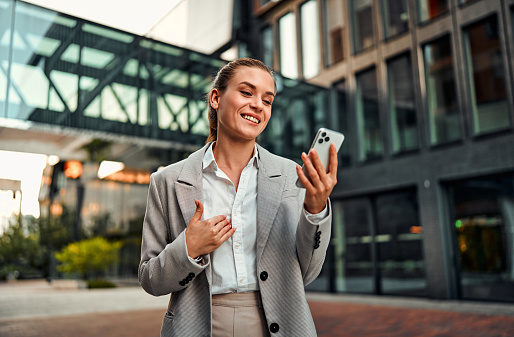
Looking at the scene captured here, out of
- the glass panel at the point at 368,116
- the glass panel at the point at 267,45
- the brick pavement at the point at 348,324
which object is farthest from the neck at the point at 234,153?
the glass panel at the point at 267,45

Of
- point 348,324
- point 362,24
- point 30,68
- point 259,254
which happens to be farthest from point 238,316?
point 362,24

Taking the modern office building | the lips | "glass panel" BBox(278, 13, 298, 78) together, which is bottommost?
the lips

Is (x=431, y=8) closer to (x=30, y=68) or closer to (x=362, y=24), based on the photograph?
(x=362, y=24)

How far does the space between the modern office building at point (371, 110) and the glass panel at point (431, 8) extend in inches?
1.9

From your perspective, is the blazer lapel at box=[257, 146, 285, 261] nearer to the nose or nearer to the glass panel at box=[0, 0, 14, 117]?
the nose

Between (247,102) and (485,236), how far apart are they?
11416 mm

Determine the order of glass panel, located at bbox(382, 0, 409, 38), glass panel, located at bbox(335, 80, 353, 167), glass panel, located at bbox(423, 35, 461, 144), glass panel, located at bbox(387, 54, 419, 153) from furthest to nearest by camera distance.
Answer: glass panel, located at bbox(335, 80, 353, 167)
glass panel, located at bbox(382, 0, 409, 38)
glass panel, located at bbox(387, 54, 419, 153)
glass panel, located at bbox(423, 35, 461, 144)

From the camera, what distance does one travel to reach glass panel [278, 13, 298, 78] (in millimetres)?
16805

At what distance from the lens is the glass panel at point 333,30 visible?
15.4 meters

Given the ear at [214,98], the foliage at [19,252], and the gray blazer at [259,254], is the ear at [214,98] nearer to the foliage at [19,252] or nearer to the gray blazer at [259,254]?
the gray blazer at [259,254]

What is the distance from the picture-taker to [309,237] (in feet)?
4.63

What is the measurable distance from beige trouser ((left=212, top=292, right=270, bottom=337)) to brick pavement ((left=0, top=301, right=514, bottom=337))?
244 inches

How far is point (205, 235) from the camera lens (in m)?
1.38

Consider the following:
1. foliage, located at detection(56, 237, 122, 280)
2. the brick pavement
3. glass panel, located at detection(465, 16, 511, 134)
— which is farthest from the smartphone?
foliage, located at detection(56, 237, 122, 280)
